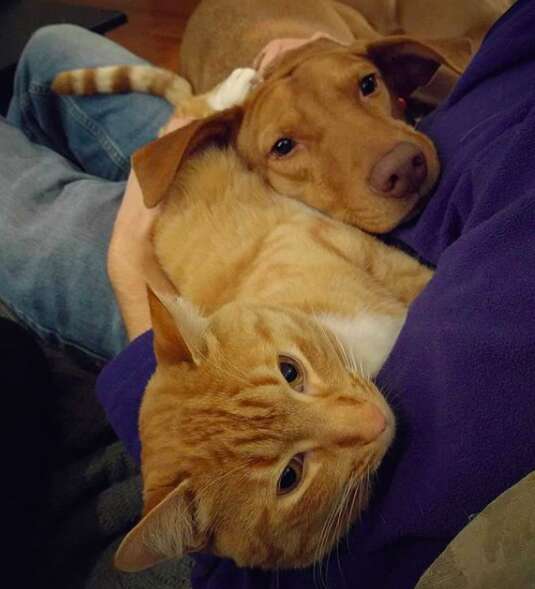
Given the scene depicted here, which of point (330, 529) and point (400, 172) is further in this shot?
point (400, 172)

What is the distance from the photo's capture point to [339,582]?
837 mm

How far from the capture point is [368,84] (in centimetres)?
152

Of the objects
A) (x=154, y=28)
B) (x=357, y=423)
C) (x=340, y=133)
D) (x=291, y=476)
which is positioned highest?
(x=340, y=133)

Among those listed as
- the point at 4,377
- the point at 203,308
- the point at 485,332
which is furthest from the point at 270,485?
the point at 4,377

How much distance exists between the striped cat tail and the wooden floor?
1.41 metres

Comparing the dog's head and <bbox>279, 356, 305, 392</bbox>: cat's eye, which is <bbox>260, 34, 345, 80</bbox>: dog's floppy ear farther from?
<bbox>279, 356, 305, 392</bbox>: cat's eye

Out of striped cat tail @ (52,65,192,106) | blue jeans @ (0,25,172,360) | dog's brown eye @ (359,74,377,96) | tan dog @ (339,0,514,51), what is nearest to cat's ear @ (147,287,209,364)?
blue jeans @ (0,25,172,360)

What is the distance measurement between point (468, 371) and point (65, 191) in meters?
1.50

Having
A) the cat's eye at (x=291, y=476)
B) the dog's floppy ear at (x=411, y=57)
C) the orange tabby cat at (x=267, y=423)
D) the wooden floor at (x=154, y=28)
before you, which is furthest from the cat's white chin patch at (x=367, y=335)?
the wooden floor at (x=154, y=28)

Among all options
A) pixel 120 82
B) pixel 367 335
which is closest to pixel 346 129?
pixel 367 335

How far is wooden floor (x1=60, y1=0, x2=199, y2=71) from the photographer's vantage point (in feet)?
12.1

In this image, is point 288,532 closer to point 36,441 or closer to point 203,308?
point 203,308

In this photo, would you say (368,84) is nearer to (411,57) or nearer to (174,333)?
(411,57)

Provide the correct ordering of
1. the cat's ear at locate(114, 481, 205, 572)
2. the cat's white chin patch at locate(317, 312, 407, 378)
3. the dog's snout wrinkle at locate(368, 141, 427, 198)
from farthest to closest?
the dog's snout wrinkle at locate(368, 141, 427, 198), the cat's white chin patch at locate(317, 312, 407, 378), the cat's ear at locate(114, 481, 205, 572)
